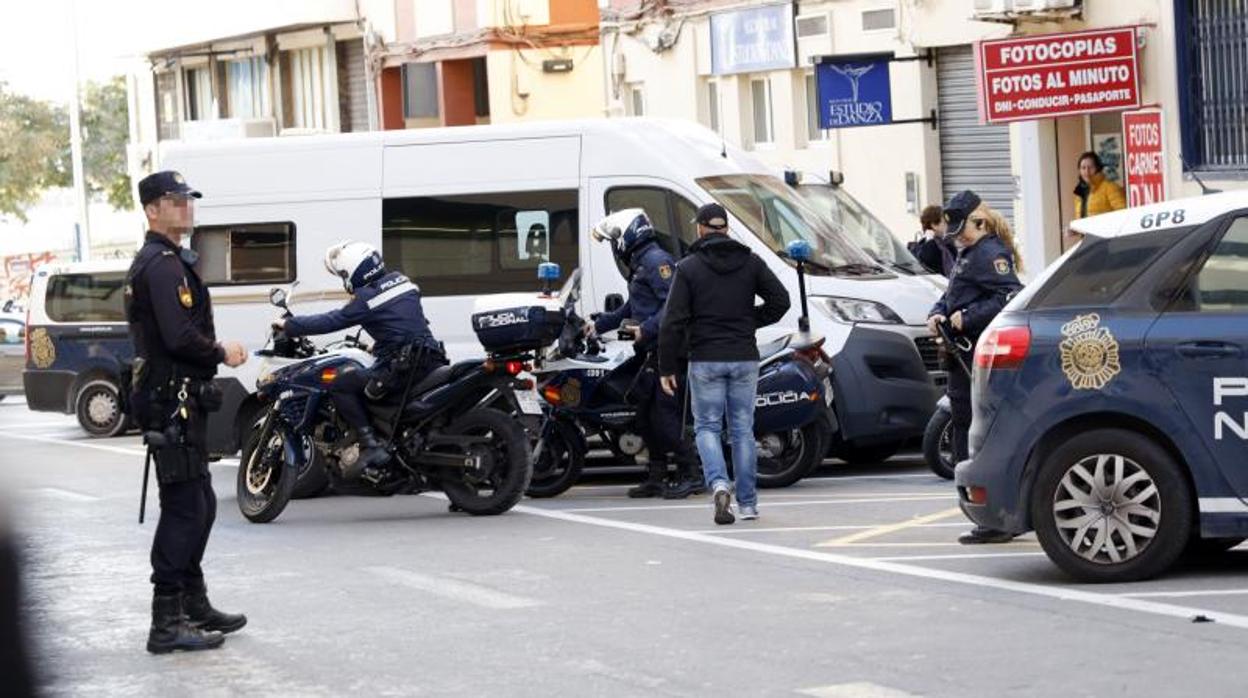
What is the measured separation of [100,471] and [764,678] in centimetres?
1291

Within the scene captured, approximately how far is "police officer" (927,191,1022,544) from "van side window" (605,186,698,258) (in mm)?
3897

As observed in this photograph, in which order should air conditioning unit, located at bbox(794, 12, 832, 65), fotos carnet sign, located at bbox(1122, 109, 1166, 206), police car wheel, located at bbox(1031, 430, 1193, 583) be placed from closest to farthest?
police car wheel, located at bbox(1031, 430, 1193, 583) < fotos carnet sign, located at bbox(1122, 109, 1166, 206) < air conditioning unit, located at bbox(794, 12, 832, 65)

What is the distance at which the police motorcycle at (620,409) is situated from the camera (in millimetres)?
14328

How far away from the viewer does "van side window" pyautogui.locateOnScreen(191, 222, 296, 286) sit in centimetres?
1748

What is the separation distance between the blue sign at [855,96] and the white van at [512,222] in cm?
778

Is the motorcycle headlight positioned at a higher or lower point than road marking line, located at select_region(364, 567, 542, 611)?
higher

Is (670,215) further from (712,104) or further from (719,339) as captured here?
(712,104)

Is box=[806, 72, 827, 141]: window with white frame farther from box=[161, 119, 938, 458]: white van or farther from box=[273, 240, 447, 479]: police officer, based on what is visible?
box=[273, 240, 447, 479]: police officer

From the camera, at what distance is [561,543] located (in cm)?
1221

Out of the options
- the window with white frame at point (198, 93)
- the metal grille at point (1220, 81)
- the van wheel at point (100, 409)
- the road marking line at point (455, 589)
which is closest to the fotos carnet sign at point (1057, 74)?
the metal grille at point (1220, 81)

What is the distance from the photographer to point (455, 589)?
1052 centimetres

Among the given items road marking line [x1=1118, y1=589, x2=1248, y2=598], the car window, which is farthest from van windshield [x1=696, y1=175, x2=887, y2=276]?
road marking line [x1=1118, y1=589, x2=1248, y2=598]

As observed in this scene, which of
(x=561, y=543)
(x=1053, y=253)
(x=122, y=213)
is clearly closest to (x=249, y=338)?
(x=561, y=543)

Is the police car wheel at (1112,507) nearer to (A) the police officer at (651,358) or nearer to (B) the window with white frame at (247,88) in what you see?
(A) the police officer at (651,358)
